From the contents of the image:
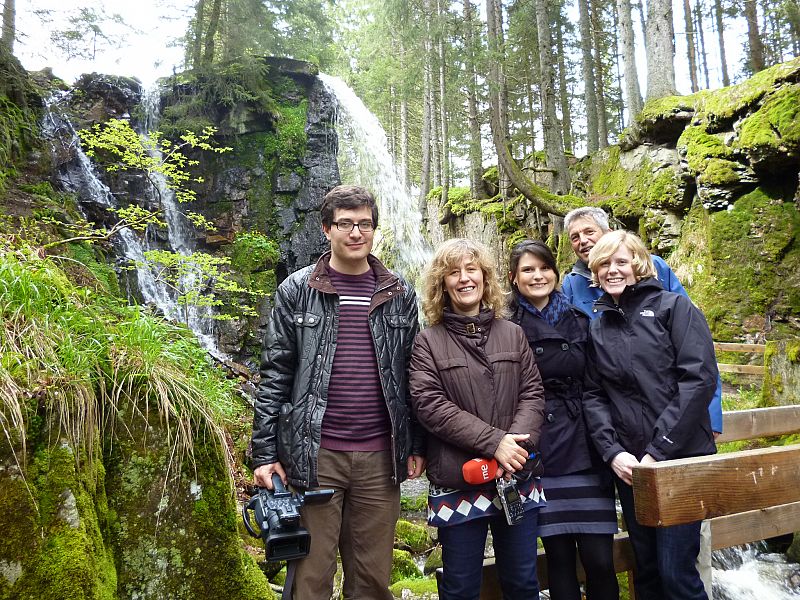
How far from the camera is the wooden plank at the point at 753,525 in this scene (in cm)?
276

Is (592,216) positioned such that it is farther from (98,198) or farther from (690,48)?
(690,48)

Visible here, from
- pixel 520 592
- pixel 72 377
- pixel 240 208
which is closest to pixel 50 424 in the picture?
pixel 72 377

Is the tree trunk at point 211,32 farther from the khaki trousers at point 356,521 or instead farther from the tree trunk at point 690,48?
the tree trunk at point 690,48

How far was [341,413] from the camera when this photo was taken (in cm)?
239

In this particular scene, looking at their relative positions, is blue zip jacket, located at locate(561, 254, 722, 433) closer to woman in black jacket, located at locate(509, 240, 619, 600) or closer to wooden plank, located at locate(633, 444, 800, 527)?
woman in black jacket, located at locate(509, 240, 619, 600)

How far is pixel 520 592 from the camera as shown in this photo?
86.4 inches

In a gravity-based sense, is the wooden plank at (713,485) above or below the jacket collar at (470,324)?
below

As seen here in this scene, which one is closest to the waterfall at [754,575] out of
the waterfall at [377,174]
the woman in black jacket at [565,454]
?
the woman in black jacket at [565,454]

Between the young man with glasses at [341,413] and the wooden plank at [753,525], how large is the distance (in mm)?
1684

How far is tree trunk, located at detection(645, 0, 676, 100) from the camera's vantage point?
11.7m

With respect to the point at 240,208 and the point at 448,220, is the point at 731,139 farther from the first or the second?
the point at 240,208

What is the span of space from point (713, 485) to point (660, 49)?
13313 mm

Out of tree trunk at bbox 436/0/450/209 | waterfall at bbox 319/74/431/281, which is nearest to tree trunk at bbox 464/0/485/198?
tree trunk at bbox 436/0/450/209

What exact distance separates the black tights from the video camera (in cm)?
111
